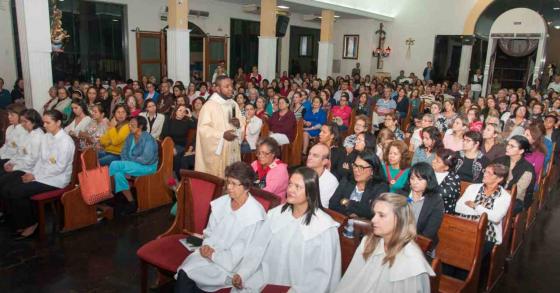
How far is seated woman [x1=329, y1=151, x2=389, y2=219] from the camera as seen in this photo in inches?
135

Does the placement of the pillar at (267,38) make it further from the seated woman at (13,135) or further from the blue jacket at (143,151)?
the seated woman at (13,135)

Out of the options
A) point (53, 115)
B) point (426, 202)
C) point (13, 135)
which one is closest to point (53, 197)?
point (53, 115)

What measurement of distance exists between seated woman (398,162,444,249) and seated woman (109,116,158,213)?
3.06 meters

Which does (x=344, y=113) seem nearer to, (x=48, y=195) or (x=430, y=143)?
(x=430, y=143)

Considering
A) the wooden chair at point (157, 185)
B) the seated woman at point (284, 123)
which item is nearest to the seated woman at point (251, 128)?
the seated woman at point (284, 123)

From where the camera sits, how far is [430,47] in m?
17.0

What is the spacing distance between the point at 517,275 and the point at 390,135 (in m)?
1.86

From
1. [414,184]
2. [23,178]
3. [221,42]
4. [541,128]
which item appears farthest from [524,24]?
[23,178]

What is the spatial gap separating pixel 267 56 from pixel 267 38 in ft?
1.51

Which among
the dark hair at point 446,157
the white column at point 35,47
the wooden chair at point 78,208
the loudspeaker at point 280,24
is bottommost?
the wooden chair at point 78,208

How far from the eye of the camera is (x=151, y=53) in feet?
41.5

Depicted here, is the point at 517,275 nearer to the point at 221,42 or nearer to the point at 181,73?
the point at 181,73

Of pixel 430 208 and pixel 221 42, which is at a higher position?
pixel 221 42

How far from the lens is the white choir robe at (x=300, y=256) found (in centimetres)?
260
